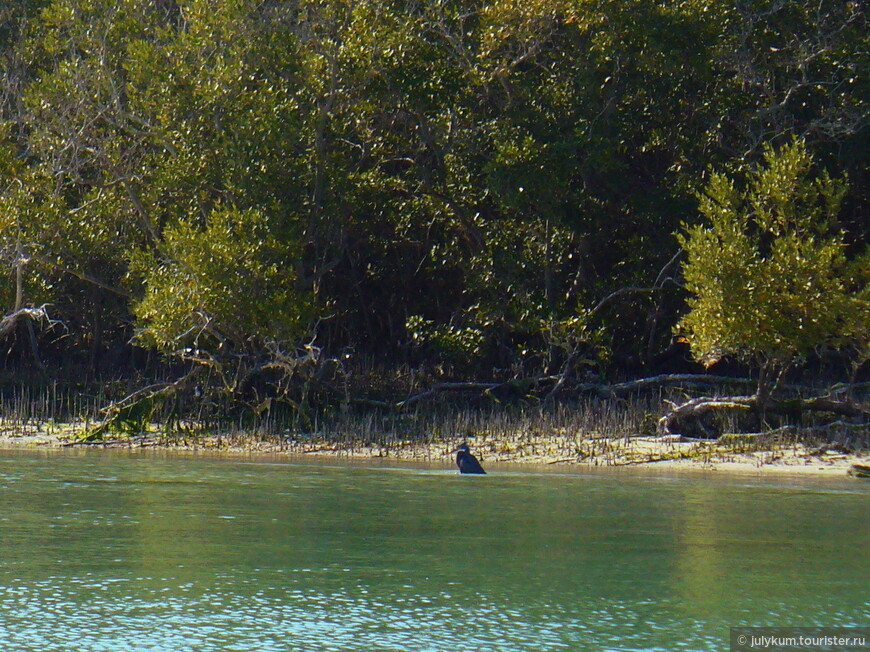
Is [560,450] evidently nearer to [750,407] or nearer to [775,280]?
[750,407]

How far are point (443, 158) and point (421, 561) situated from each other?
408 inches

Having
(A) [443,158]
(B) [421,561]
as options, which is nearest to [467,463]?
(B) [421,561]

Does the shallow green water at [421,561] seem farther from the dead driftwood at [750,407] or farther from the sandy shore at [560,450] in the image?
the dead driftwood at [750,407]

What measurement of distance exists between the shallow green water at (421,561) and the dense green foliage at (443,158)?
4551 mm

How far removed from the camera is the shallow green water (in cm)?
652

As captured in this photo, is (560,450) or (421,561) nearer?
(421,561)

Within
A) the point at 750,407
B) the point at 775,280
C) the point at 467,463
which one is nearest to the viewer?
the point at 467,463

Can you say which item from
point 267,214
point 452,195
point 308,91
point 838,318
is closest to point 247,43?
point 308,91

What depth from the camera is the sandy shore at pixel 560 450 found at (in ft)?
45.4

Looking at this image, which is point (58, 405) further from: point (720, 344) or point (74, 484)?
point (720, 344)

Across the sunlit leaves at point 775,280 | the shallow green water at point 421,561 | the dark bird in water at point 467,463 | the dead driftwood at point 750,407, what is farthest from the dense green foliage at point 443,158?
the shallow green water at point 421,561

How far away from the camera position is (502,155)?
1625 cm

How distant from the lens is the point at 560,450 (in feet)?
48.5

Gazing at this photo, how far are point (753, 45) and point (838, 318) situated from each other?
4.14 metres
